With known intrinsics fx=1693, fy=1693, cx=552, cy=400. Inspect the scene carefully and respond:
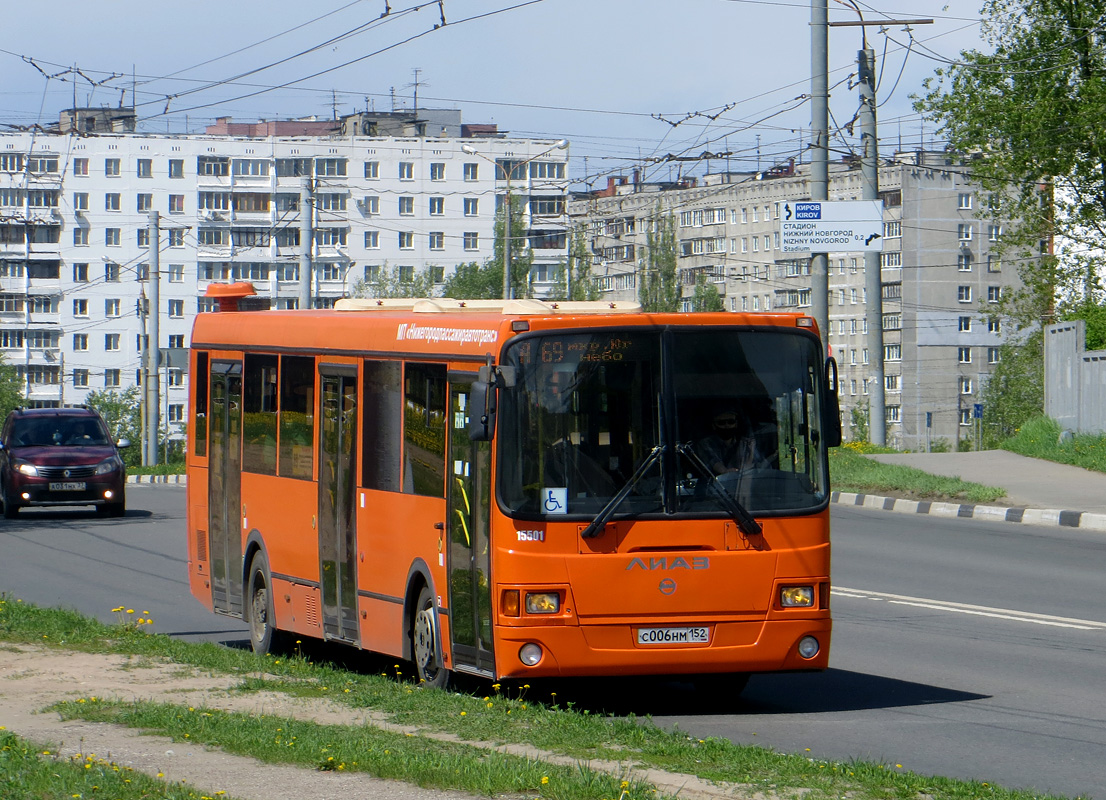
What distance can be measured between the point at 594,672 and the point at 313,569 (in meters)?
3.27

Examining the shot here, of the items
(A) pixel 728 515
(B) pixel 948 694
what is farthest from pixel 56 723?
(B) pixel 948 694

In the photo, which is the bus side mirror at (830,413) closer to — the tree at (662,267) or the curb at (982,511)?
the curb at (982,511)

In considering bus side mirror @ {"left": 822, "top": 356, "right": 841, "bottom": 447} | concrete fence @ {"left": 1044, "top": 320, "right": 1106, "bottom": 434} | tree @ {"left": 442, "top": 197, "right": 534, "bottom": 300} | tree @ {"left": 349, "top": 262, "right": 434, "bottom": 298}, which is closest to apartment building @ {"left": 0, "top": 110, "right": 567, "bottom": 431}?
tree @ {"left": 349, "top": 262, "right": 434, "bottom": 298}

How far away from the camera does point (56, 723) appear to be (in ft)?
26.9

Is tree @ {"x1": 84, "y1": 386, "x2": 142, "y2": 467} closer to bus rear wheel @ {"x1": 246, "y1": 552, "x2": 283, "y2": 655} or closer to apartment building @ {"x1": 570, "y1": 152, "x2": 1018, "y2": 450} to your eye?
apartment building @ {"x1": 570, "y1": 152, "x2": 1018, "y2": 450}

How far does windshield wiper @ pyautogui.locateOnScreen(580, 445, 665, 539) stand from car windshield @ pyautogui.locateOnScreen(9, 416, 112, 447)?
20.4 meters

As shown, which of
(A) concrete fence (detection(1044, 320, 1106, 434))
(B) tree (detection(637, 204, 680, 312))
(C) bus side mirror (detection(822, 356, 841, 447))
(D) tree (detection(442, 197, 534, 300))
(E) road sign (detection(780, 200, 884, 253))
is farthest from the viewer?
(B) tree (detection(637, 204, 680, 312))

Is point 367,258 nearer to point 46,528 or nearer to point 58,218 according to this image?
point 58,218

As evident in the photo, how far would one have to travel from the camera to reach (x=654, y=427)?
9312 mm

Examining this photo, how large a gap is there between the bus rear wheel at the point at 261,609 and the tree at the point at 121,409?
102 metres

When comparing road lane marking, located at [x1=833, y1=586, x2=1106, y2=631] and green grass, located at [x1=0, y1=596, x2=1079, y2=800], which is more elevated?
green grass, located at [x1=0, y1=596, x2=1079, y2=800]

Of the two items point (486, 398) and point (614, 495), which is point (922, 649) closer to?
point (614, 495)

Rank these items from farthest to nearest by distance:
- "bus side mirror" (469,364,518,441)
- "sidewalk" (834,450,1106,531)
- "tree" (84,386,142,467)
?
"tree" (84,386,142,467), "sidewalk" (834,450,1106,531), "bus side mirror" (469,364,518,441)

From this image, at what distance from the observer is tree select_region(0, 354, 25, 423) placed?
11412 cm
